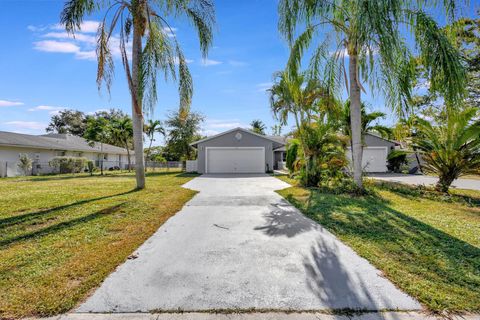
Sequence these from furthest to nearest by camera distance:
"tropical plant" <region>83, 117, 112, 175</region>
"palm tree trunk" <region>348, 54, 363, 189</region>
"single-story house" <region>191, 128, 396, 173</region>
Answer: "tropical plant" <region>83, 117, 112, 175</region> → "single-story house" <region>191, 128, 396, 173</region> → "palm tree trunk" <region>348, 54, 363, 189</region>

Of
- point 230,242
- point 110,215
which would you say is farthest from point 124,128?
point 230,242

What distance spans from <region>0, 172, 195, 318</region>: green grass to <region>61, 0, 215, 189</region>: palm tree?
366cm

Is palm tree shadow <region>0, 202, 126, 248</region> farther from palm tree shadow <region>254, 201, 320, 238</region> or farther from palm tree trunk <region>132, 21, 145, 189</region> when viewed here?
palm tree shadow <region>254, 201, 320, 238</region>

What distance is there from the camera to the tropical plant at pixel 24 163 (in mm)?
18047

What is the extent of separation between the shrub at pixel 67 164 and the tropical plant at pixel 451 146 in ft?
82.0

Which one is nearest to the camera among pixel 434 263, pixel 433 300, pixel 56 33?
pixel 433 300

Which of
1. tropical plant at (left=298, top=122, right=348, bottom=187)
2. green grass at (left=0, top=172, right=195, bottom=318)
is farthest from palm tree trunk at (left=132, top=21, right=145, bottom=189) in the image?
tropical plant at (left=298, top=122, right=348, bottom=187)

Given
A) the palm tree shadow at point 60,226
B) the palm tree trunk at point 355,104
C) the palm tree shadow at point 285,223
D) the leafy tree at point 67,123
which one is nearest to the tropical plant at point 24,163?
the palm tree shadow at point 60,226

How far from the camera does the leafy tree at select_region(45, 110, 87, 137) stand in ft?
143

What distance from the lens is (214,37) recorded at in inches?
361

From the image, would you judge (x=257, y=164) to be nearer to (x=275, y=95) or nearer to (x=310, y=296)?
(x=275, y=95)

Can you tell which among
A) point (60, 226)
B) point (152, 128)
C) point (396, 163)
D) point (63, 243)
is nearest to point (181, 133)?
point (152, 128)

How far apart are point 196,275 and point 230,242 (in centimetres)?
127

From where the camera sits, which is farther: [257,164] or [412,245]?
[257,164]
